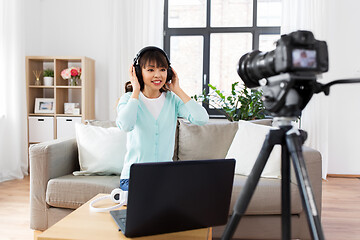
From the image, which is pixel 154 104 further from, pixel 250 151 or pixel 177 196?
pixel 250 151

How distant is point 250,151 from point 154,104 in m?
0.96

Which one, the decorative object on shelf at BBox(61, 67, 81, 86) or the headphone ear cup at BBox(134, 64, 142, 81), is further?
the decorative object on shelf at BBox(61, 67, 81, 86)

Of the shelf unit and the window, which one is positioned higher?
the window

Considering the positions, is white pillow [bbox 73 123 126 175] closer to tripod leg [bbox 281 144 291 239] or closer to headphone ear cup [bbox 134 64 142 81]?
headphone ear cup [bbox 134 64 142 81]

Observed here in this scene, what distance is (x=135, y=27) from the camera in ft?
14.5

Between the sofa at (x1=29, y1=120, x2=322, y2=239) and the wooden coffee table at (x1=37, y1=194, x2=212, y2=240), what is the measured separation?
87 cm

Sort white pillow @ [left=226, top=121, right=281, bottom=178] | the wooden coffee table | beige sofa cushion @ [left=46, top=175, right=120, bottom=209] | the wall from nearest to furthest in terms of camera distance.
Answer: the wooden coffee table → beige sofa cushion @ [left=46, top=175, right=120, bottom=209] → white pillow @ [left=226, top=121, right=281, bottom=178] → the wall

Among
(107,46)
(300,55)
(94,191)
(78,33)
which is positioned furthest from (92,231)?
(78,33)

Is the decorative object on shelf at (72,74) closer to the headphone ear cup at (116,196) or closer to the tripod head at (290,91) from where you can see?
the headphone ear cup at (116,196)

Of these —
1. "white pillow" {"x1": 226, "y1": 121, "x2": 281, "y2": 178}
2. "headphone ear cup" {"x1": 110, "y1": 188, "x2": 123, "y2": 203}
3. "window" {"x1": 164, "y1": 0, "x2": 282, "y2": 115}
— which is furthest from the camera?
"window" {"x1": 164, "y1": 0, "x2": 282, "y2": 115}

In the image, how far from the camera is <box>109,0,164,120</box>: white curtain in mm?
4387

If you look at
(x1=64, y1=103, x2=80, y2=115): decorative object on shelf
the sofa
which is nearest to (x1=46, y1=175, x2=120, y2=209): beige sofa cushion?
the sofa

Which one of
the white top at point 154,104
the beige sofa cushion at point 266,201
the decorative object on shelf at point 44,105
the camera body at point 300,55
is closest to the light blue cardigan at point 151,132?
the white top at point 154,104

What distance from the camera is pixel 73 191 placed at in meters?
2.23
